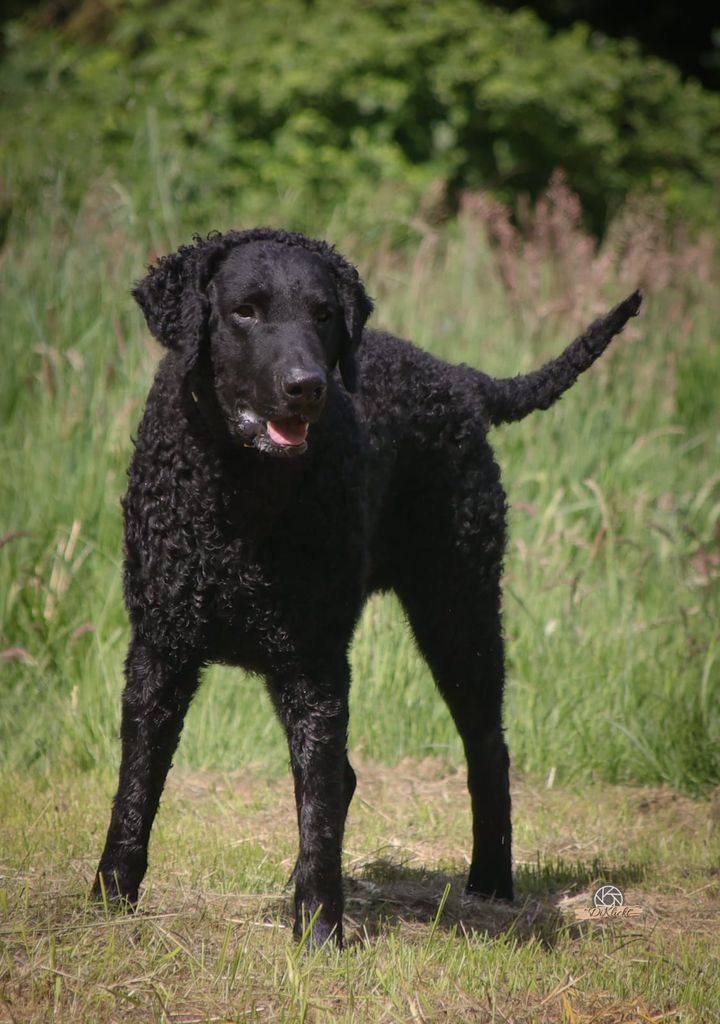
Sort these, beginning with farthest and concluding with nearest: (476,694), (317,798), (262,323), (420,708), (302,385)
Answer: (420,708)
(476,694)
(317,798)
(262,323)
(302,385)

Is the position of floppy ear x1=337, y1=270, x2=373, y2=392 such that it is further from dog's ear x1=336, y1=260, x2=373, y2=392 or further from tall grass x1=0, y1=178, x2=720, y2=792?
tall grass x1=0, y1=178, x2=720, y2=792

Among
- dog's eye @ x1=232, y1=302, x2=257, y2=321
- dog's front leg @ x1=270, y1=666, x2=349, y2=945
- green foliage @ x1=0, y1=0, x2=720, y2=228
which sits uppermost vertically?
green foliage @ x1=0, y1=0, x2=720, y2=228

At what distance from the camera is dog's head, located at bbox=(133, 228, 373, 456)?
302 cm

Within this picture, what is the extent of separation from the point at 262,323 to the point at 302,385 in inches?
11.5

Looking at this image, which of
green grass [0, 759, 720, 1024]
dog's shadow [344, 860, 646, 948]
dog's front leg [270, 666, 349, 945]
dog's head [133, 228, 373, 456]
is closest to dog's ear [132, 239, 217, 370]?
dog's head [133, 228, 373, 456]

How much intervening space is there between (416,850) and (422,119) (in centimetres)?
819

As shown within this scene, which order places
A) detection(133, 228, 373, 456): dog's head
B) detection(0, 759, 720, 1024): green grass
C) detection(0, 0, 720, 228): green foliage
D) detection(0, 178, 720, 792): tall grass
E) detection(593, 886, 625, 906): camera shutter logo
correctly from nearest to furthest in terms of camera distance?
detection(0, 759, 720, 1024): green grass, detection(133, 228, 373, 456): dog's head, detection(593, 886, 625, 906): camera shutter logo, detection(0, 178, 720, 792): tall grass, detection(0, 0, 720, 228): green foliage

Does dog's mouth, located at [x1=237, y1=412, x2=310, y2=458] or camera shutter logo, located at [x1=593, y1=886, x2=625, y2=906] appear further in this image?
camera shutter logo, located at [x1=593, y1=886, x2=625, y2=906]

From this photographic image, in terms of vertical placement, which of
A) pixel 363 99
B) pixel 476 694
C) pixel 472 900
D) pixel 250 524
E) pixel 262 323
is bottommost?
pixel 472 900

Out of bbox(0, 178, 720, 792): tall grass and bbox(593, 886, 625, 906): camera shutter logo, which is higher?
bbox(0, 178, 720, 792): tall grass

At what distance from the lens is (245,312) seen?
3.18 meters

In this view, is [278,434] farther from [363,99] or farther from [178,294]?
[363,99]

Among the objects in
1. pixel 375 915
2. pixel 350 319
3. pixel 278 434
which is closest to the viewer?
pixel 278 434

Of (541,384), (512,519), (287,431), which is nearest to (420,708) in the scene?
(512,519)
